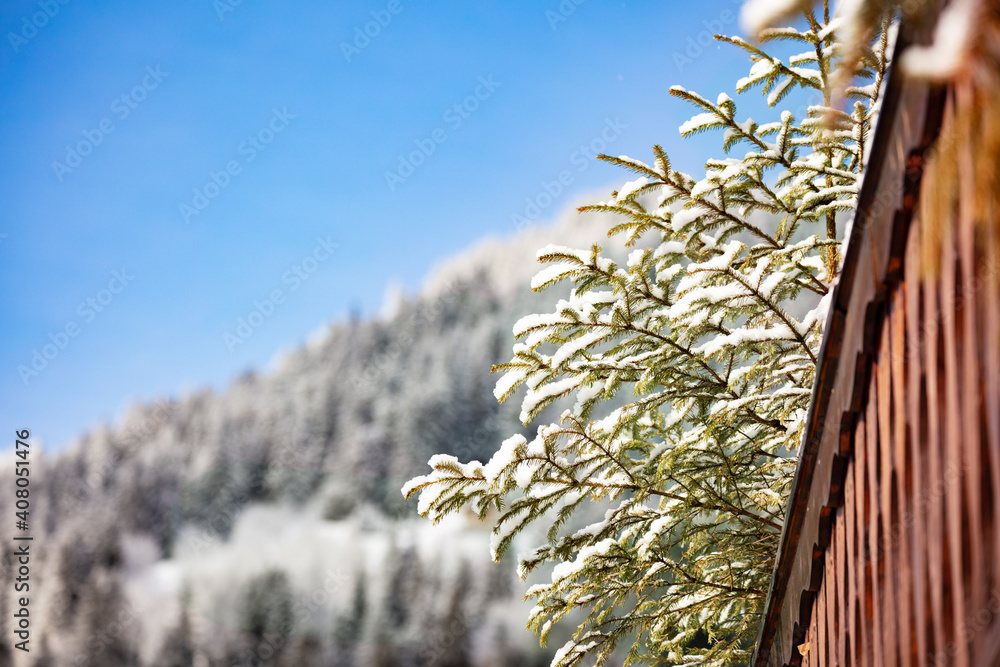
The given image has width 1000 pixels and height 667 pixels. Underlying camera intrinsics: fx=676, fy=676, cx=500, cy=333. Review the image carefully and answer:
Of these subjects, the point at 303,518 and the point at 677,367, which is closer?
the point at 677,367

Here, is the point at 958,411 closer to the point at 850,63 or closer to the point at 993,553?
the point at 993,553

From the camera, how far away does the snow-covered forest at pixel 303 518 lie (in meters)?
20.4

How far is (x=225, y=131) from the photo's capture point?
5403cm

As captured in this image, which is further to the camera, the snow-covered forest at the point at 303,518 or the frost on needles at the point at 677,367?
the snow-covered forest at the point at 303,518

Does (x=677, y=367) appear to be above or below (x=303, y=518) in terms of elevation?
below

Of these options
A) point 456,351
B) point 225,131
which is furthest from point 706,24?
point 225,131

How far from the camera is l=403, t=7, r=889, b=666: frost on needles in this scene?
3129 mm

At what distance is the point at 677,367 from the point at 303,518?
88.7 feet

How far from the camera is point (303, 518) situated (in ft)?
91.1

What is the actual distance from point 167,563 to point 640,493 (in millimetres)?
27507

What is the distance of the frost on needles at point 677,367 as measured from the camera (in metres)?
3.13

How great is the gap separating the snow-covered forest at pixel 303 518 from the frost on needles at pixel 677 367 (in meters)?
11.7

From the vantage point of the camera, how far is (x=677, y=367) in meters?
3.38

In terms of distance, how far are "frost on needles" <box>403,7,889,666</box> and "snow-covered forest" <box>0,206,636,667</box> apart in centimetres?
1166
